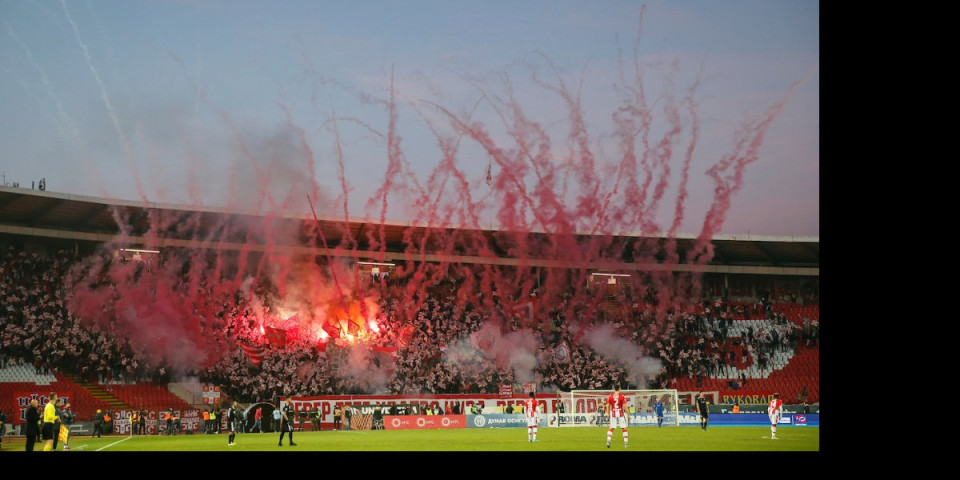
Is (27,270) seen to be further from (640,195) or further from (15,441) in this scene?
(640,195)

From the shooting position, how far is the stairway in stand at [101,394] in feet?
122

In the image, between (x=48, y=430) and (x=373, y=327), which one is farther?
(x=373, y=327)

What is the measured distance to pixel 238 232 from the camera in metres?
44.3

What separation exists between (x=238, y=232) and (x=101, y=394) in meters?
10.1

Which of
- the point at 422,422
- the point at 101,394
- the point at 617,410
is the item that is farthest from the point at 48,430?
the point at 422,422

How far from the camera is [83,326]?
3941cm

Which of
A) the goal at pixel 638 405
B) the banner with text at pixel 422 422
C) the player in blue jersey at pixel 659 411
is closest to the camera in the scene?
the banner with text at pixel 422 422

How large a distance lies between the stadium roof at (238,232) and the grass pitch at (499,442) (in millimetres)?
11357

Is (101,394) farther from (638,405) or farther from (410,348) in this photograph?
(638,405)

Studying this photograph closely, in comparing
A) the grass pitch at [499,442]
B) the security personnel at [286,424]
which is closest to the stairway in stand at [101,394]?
the grass pitch at [499,442]

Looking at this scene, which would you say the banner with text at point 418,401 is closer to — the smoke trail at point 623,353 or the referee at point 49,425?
the smoke trail at point 623,353
